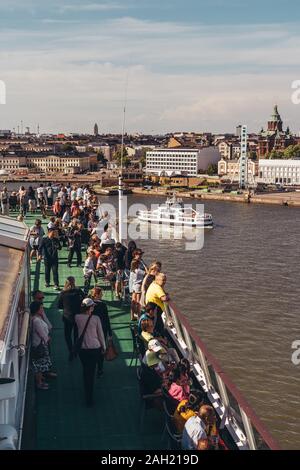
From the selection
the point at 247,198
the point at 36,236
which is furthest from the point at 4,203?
the point at 247,198

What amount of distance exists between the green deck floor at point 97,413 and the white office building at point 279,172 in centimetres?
6487

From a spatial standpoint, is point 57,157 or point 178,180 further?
point 57,157

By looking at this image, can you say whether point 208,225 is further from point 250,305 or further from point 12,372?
point 12,372

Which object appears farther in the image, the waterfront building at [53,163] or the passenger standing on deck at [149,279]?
the waterfront building at [53,163]

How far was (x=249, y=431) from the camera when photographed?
9.57 feet

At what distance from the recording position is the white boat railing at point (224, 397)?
2834 mm

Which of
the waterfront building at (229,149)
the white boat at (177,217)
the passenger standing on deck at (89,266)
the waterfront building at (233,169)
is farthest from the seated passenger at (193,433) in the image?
the waterfront building at (229,149)

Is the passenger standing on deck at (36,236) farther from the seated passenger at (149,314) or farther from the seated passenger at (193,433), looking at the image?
the seated passenger at (193,433)

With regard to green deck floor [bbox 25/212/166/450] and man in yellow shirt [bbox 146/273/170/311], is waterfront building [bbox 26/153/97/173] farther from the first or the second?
green deck floor [bbox 25/212/166/450]

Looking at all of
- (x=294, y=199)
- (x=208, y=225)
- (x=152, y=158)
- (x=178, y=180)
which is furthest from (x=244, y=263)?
(x=152, y=158)

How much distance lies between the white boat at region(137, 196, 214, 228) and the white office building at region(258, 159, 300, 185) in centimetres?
3804

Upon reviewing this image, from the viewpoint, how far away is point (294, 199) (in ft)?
158

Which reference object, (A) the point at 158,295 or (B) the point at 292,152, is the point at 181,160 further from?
(A) the point at 158,295

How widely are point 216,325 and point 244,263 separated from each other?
306 inches
